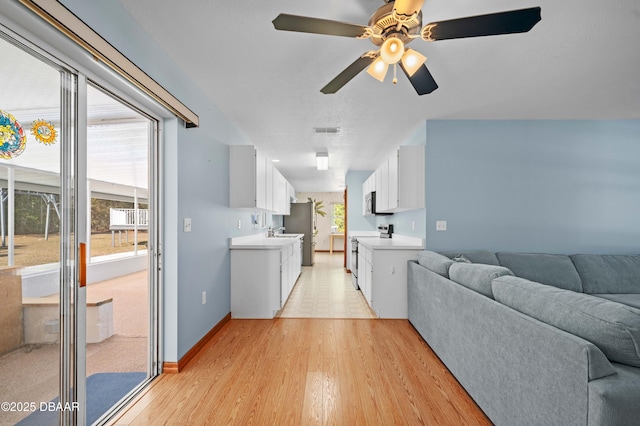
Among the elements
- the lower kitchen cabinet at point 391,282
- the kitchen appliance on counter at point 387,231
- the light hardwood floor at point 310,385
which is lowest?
the light hardwood floor at point 310,385

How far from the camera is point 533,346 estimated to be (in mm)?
1370

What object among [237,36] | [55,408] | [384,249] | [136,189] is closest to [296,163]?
[384,249]

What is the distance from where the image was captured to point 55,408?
1433mm

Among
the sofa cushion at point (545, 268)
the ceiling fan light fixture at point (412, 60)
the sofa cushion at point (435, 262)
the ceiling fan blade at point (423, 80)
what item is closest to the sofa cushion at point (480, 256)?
the sofa cushion at point (545, 268)

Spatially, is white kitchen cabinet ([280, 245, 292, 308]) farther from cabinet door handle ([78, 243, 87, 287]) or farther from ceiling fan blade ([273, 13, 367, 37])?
ceiling fan blade ([273, 13, 367, 37])

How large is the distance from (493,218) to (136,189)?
388cm

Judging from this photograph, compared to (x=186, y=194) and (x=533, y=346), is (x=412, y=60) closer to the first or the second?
(x=533, y=346)

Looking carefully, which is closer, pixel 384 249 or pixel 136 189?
pixel 136 189

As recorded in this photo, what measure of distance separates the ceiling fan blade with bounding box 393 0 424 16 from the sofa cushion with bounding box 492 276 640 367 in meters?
1.51

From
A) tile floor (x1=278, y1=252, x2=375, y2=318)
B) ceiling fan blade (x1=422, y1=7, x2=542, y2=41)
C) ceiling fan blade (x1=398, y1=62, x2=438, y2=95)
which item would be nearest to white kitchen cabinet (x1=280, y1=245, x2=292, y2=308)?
tile floor (x1=278, y1=252, x2=375, y2=318)

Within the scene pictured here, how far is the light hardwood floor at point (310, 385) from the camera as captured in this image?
5.93 ft

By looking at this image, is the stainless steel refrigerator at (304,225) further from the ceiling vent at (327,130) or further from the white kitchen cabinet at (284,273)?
the ceiling vent at (327,130)

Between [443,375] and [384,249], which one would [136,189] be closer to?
[384,249]

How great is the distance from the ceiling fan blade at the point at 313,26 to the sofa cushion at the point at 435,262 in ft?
6.63
